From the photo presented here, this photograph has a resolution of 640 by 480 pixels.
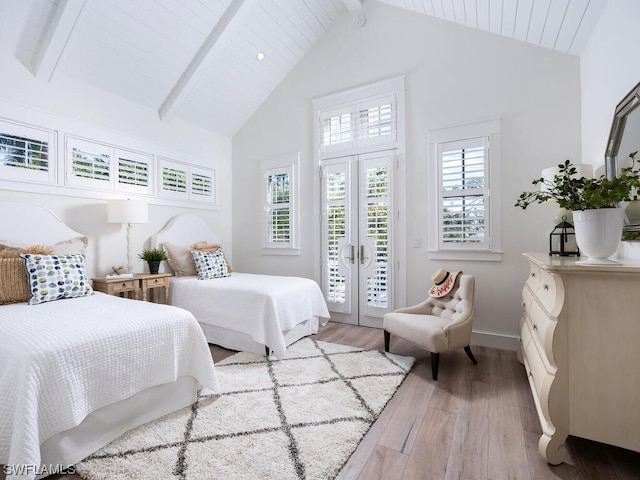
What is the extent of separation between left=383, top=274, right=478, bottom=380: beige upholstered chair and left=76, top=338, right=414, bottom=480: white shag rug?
30cm

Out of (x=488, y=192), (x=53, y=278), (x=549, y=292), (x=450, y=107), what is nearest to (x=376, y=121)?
(x=450, y=107)

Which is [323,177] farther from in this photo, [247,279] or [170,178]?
[170,178]

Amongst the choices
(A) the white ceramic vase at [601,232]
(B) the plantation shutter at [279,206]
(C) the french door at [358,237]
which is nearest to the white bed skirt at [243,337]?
(C) the french door at [358,237]

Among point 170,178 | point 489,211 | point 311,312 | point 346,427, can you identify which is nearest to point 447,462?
point 346,427

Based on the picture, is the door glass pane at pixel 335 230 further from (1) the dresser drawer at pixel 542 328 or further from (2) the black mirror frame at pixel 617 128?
(2) the black mirror frame at pixel 617 128

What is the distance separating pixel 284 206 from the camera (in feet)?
15.8

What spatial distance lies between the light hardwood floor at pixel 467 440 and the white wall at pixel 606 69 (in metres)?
1.92

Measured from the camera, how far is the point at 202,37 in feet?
12.5

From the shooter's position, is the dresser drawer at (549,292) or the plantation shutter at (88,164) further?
the plantation shutter at (88,164)

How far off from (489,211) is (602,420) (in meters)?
2.19

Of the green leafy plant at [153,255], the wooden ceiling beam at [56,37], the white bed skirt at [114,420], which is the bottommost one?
the white bed skirt at [114,420]

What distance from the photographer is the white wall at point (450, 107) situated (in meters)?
3.16

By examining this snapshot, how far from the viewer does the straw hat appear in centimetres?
310

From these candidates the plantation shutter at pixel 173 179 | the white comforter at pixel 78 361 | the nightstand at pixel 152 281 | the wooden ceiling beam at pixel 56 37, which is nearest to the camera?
the white comforter at pixel 78 361
